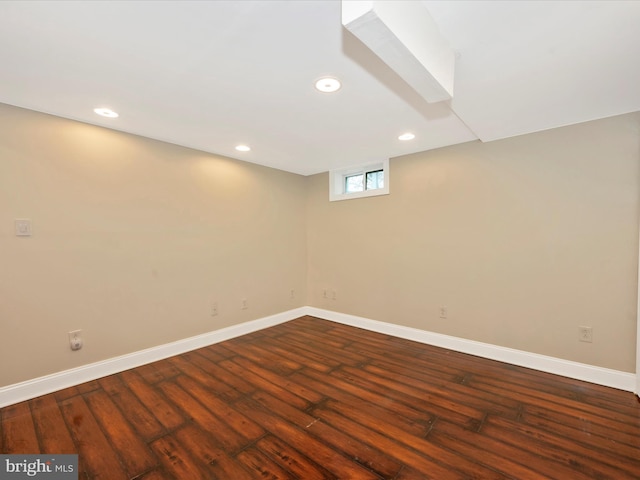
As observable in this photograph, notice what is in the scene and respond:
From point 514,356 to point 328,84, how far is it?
3.06 metres

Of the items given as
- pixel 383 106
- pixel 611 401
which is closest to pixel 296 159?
pixel 383 106

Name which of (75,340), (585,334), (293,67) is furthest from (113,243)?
(585,334)

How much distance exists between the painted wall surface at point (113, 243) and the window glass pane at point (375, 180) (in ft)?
5.15

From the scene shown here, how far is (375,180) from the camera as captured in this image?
12.9 ft

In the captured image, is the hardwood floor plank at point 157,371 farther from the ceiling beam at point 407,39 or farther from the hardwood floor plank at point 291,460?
the ceiling beam at point 407,39

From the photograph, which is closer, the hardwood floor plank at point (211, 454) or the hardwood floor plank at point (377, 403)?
the hardwood floor plank at point (211, 454)

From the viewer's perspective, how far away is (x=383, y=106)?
7.14 feet

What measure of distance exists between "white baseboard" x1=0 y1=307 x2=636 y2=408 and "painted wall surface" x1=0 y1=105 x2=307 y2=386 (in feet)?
0.26

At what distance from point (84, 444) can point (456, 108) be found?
346 centimetres

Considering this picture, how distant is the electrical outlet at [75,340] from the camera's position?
242 cm

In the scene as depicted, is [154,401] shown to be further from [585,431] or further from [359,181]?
[359,181]

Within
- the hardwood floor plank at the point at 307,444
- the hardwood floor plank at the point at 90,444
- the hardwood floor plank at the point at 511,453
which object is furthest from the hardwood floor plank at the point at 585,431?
the hardwood floor plank at the point at 90,444

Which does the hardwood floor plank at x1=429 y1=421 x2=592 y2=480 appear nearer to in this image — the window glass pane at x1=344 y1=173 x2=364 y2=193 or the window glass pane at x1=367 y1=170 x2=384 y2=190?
the window glass pane at x1=367 y1=170 x2=384 y2=190

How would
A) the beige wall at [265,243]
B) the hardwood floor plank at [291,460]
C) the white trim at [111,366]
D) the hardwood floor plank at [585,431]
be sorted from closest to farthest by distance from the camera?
the hardwood floor plank at [291,460], the hardwood floor plank at [585,431], the white trim at [111,366], the beige wall at [265,243]
